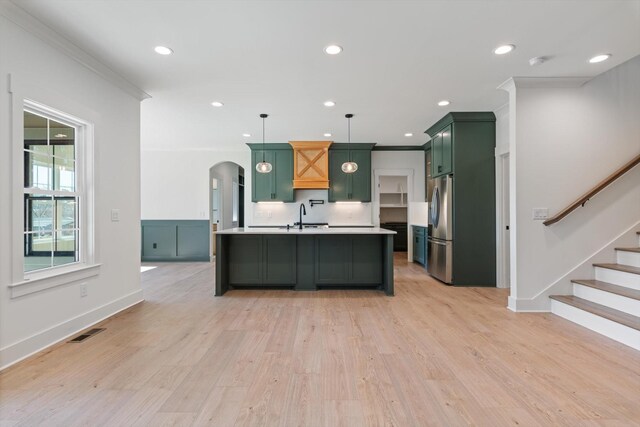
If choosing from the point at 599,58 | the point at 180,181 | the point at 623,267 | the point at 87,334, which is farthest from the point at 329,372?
the point at 180,181

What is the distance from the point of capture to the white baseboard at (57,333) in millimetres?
2314

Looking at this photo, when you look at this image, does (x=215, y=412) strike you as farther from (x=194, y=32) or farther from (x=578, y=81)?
(x=578, y=81)

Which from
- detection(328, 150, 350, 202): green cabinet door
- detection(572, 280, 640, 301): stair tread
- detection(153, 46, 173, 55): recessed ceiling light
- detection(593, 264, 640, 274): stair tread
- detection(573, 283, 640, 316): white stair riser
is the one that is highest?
detection(153, 46, 173, 55): recessed ceiling light

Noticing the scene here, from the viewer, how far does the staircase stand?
275cm

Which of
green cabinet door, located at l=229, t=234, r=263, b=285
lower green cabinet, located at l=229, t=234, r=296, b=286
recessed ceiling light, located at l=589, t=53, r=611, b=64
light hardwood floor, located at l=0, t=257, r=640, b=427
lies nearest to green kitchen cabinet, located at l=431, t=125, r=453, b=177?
recessed ceiling light, located at l=589, t=53, r=611, b=64

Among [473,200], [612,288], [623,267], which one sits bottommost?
[612,288]

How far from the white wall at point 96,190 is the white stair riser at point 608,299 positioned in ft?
17.2

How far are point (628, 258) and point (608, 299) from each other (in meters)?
0.68

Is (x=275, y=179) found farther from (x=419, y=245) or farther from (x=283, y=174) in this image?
(x=419, y=245)

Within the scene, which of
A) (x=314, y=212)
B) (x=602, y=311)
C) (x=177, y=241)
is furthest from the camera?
(x=177, y=241)

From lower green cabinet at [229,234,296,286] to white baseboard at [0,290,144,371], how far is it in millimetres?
1395

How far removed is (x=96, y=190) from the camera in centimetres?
328

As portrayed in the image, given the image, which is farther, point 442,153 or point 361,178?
point 361,178

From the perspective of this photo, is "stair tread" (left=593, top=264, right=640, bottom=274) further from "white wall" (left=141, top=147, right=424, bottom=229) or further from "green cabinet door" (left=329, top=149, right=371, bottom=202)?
"white wall" (left=141, top=147, right=424, bottom=229)
